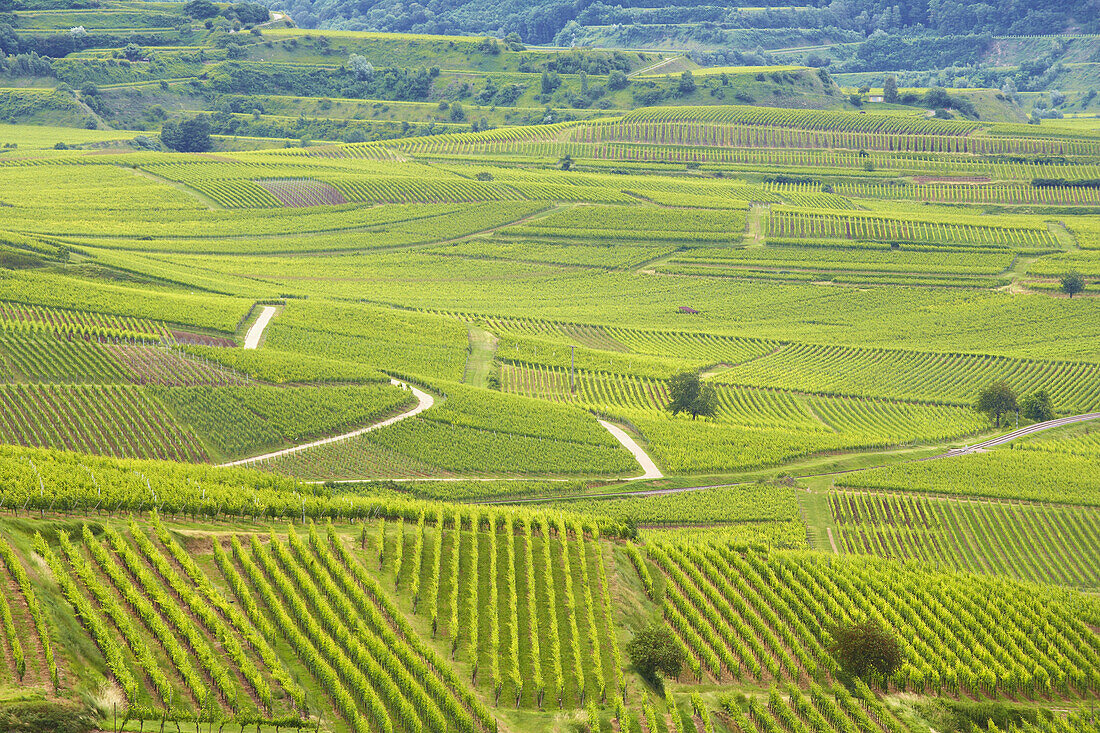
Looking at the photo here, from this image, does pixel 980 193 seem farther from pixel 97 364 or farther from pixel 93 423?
pixel 93 423

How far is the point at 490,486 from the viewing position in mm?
75312

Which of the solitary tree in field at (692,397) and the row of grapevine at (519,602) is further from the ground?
the solitary tree in field at (692,397)

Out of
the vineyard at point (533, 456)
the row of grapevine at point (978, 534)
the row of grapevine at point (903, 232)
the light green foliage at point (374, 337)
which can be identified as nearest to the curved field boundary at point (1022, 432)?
the vineyard at point (533, 456)

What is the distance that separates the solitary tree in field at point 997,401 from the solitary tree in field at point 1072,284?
155 ft

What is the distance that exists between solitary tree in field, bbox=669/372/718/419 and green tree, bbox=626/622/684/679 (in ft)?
179

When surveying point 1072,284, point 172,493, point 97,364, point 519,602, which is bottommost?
point 519,602

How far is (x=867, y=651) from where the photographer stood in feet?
160

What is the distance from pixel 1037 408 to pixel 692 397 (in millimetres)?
37023

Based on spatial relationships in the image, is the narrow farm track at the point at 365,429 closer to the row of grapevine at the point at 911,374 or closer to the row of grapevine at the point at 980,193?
the row of grapevine at the point at 911,374

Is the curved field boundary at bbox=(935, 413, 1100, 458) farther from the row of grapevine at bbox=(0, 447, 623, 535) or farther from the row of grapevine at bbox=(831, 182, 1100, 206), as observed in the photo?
the row of grapevine at bbox=(831, 182, 1100, 206)

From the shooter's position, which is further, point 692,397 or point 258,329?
point 258,329

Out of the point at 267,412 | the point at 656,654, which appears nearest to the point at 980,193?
the point at 267,412

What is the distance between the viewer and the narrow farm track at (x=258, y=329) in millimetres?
104213

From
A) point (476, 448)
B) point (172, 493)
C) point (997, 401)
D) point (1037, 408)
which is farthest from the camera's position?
point (1037, 408)
